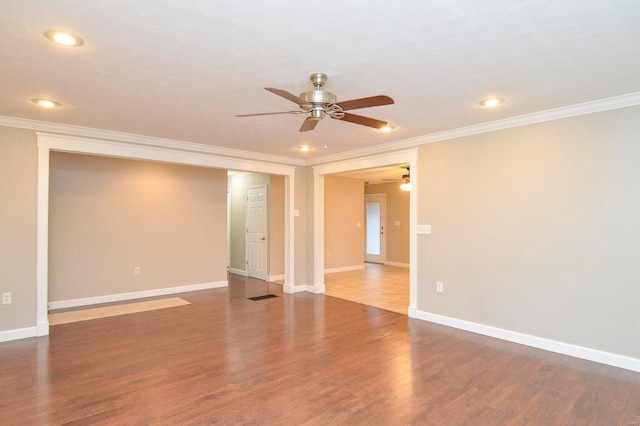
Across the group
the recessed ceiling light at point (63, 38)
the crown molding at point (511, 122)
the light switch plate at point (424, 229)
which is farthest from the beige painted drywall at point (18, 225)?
the light switch plate at point (424, 229)

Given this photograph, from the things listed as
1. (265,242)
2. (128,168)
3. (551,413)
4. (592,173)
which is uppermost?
(128,168)

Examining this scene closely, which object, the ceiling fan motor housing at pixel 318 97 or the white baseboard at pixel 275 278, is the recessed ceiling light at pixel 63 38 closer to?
the ceiling fan motor housing at pixel 318 97

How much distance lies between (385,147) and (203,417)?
13.5 feet

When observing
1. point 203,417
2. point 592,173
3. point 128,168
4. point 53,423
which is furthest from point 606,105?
point 128,168

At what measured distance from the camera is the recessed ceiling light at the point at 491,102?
3344 mm

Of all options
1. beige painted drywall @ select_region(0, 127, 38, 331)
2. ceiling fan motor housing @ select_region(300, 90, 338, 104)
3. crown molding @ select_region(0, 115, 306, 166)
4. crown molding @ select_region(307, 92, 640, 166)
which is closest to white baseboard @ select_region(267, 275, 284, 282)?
crown molding @ select_region(0, 115, 306, 166)

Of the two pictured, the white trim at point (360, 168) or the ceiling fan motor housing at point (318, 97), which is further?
the white trim at point (360, 168)

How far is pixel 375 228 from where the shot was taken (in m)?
11.1

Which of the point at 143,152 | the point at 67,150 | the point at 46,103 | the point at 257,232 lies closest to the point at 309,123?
the point at 46,103

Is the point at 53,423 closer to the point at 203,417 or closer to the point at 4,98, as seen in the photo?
the point at 203,417

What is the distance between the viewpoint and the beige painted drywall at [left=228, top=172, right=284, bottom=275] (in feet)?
25.2

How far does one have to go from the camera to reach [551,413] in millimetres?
2537

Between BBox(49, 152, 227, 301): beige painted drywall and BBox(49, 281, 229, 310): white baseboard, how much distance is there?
0.20 feet

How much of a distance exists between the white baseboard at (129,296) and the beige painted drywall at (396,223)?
5.26 meters
